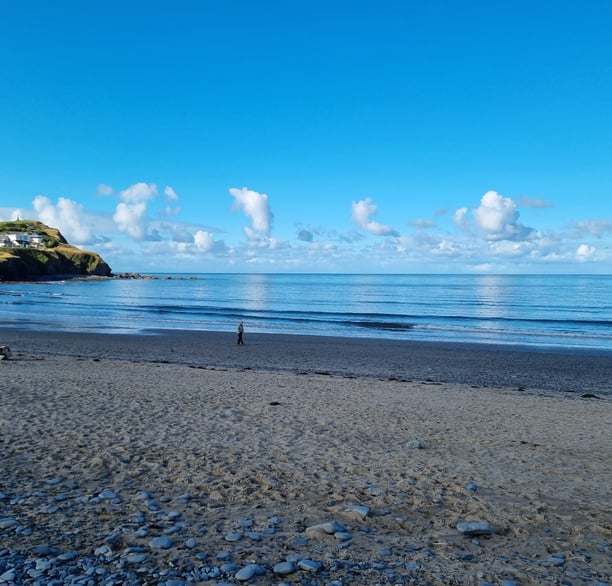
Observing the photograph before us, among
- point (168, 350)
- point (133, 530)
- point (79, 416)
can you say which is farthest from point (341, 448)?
point (168, 350)

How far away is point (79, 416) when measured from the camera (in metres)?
9.85

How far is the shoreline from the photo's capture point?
19.0 m

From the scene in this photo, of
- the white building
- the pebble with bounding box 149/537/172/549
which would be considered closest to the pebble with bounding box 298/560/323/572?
the pebble with bounding box 149/537/172/549

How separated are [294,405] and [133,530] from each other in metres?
7.05

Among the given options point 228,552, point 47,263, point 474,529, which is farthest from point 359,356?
point 47,263

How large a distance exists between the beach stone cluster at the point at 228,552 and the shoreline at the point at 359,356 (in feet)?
43.7

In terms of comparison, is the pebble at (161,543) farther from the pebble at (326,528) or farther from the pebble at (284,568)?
the pebble at (326,528)

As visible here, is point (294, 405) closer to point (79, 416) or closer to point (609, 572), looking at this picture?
point (79, 416)

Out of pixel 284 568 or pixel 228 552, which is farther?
pixel 228 552

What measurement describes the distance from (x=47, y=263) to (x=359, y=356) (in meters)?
119

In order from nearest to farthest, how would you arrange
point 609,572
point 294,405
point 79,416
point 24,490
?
point 609,572 < point 24,490 < point 79,416 < point 294,405

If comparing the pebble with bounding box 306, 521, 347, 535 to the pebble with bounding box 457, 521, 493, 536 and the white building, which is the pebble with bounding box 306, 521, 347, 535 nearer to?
the pebble with bounding box 457, 521, 493, 536

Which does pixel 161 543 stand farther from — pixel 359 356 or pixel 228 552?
pixel 359 356

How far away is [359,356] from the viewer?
24.3 metres
